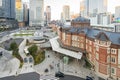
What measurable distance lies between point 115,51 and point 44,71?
17.7m

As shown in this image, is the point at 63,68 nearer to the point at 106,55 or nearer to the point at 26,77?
the point at 26,77

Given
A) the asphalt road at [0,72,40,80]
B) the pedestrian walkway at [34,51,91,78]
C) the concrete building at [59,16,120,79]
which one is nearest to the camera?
the asphalt road at [0,72,40,80]

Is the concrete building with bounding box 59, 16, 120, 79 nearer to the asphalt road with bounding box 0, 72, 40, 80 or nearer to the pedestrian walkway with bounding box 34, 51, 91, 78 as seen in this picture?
the pedestrian walkway with bounding box 34, 51, 91, 78

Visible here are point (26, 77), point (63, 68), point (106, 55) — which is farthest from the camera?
point (63, 68)

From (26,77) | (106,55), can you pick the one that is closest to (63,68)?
(26,77)

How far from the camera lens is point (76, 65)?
52.4 meters

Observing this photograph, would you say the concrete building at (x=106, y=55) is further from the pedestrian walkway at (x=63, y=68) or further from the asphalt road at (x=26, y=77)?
the asphalt road at (x=26, y=77)

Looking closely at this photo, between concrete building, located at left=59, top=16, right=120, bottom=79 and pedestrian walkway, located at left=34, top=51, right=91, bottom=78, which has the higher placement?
concrete building, located at left=59, top=16, right=120, bottom=79

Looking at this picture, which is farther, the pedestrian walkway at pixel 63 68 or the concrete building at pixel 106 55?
the pedestrian walkway at pixel 63 68

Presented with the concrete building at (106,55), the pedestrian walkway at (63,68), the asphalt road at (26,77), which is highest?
the concrete building at (106,55)

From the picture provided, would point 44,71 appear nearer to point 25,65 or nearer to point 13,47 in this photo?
point 25,65

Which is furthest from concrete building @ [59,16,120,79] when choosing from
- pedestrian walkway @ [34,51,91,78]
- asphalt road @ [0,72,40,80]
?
asphalt road @ [0,72,40,80]

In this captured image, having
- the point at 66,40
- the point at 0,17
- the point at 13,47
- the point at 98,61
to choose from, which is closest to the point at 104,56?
the point at 98,61

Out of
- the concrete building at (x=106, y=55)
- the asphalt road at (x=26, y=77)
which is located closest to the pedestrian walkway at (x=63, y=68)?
the asphalt road at (x=26, y=77)
